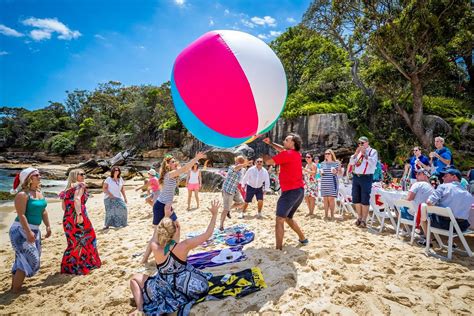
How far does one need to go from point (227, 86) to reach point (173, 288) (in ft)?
7.26

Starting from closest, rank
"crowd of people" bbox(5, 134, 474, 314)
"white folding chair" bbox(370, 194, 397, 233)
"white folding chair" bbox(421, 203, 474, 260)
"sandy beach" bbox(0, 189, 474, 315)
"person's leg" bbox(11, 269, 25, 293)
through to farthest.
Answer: "sandy beach" bbox(0, 189, 474, 315)
"crowd of people" bbox(5, 134, 474, 314)
"person's leg" bbox(11, 269, 25, 293)
"white folding chair" bbox(421, 203, 474, 260)
"white folding chair" bbox(370, 194, 397, 233)

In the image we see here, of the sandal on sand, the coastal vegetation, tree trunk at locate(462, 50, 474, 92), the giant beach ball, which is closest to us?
the giant beach ball

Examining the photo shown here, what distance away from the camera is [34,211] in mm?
3328

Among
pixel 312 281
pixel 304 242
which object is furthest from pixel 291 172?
pixel 312 281

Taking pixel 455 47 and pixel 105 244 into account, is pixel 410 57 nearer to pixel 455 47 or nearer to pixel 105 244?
pixel 455 47

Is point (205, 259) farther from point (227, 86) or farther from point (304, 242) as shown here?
point (227, 86)

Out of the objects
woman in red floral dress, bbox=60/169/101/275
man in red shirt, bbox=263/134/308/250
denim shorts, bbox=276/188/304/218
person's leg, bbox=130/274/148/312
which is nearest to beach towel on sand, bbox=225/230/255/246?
man in red shirt, bbox=263/134/308/250

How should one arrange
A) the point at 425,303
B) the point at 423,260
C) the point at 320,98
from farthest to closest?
the point at 320,98 < the point at 423,260 < the point at 425,303

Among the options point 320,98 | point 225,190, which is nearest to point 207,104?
point 225,190

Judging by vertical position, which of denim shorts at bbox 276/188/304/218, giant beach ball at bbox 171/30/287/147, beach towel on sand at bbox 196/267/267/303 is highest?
giant beach ball at bbox 171/30/287/147

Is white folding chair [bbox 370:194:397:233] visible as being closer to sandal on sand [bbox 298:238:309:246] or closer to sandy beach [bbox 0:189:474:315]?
sandy beach [bbox 0:189:474:315]

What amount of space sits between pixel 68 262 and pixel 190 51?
3.39 meters

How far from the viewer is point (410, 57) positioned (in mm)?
12828

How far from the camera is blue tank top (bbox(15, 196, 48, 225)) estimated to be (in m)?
3.29
